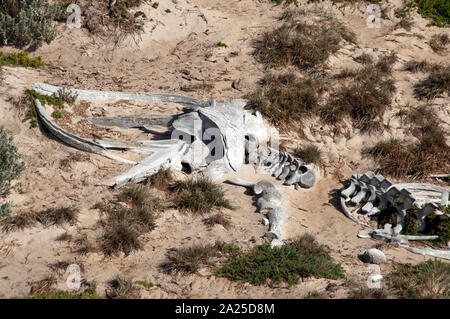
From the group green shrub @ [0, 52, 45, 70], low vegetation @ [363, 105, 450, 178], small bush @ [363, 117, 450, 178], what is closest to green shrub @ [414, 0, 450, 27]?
low vegetation @ [363, 105, 450, 178]

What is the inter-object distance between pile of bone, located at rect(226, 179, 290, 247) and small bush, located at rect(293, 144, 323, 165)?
45.5 inches

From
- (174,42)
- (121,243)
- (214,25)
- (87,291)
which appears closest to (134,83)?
(174,42)

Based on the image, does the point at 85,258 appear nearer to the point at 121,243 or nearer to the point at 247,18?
the point at 121,243

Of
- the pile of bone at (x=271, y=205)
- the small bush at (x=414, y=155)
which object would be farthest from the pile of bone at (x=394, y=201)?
the pile of bone at (x=271, y=205)

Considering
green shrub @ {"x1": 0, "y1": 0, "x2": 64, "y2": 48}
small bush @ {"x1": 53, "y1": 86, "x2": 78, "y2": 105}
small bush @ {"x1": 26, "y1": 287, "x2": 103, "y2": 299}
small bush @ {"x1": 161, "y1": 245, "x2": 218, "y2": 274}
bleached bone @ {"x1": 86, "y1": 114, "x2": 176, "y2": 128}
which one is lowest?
small bush @ {"x1": 26, "y1": 287, "x2": 103, "y2": 299}

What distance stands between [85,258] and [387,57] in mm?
7446

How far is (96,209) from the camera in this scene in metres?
6.75

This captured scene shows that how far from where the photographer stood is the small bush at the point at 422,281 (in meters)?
5.22

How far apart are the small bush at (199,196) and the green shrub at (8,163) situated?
2.12 m

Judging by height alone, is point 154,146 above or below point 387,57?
below

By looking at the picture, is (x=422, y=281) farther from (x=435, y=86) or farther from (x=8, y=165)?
(x=435, y=86)

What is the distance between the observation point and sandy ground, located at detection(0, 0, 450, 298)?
19.0ft

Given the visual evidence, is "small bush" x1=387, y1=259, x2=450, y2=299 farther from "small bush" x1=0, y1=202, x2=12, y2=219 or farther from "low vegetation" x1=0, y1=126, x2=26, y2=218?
"low vegetation" x1=0, y1=126, x2=26, y2=218

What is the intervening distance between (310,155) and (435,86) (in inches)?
122
